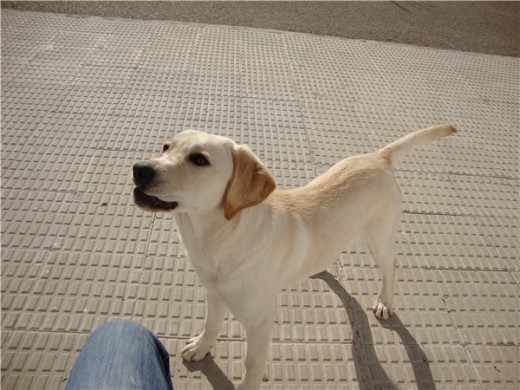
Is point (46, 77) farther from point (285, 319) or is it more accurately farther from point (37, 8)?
point (285, 319)

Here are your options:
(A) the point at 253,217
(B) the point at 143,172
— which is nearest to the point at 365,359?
(A) the point at 253,217

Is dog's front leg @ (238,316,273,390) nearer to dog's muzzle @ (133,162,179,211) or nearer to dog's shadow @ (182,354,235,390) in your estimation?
dog's shadow @ (182,354,235,390)

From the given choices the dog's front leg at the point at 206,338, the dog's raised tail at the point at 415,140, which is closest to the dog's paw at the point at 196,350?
the dog's front leg at the point at 206,338

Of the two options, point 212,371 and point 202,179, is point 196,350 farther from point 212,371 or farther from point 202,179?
point 202,179

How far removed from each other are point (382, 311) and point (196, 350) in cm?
133

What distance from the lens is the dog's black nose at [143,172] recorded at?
1725 millimetres

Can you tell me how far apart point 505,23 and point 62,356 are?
35.6 ft

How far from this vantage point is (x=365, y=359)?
8.32 ft

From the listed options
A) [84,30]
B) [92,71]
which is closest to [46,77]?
[92,71]

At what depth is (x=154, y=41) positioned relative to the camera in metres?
5.95

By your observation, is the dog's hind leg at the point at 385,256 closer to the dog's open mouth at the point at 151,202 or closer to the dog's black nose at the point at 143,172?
the dog's open mouth at the point at 151,202

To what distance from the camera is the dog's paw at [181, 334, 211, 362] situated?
2.39 m

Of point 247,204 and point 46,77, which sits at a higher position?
point 247,204

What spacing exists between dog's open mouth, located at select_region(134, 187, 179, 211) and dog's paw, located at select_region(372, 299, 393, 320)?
1.76m
